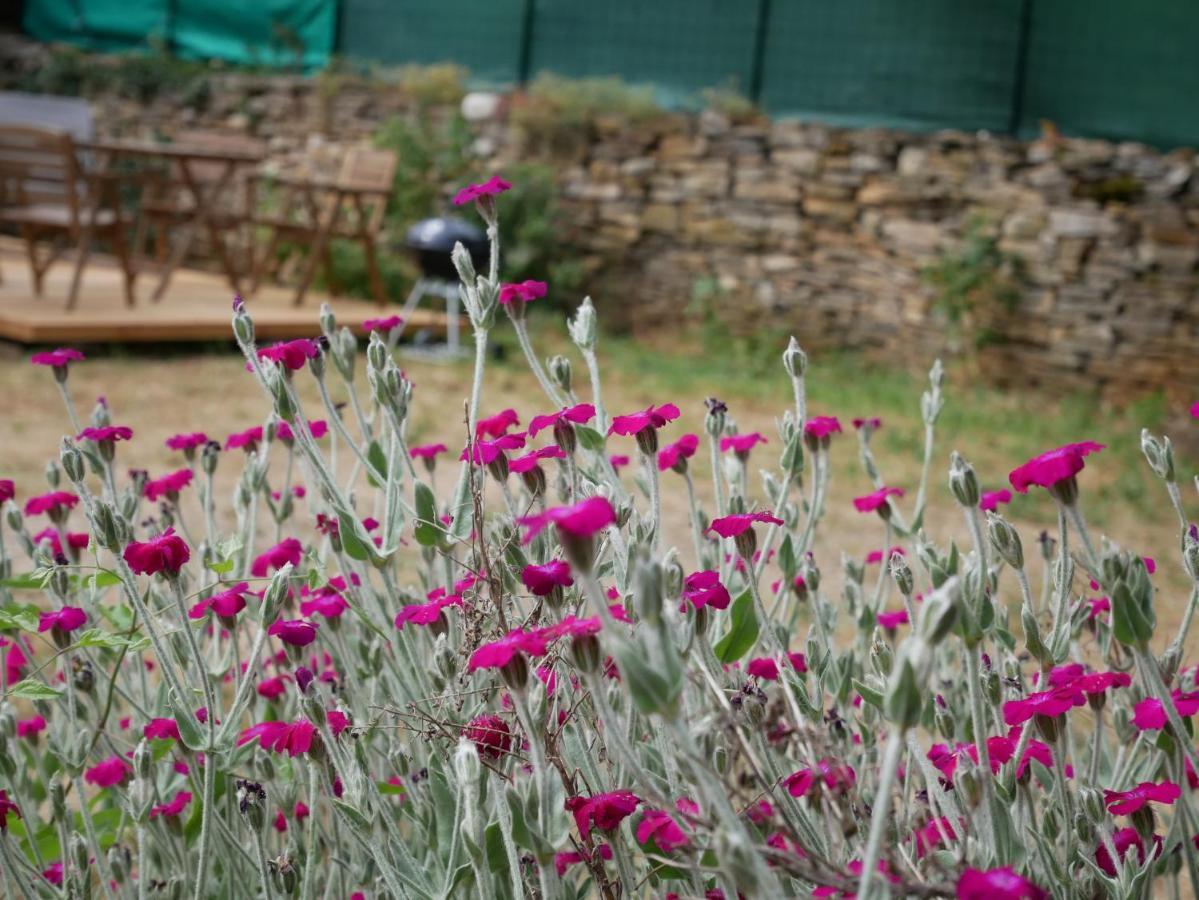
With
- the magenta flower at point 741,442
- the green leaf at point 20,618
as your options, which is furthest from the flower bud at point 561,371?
the green leaf at point 20,618

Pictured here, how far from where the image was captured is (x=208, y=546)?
1848 mm

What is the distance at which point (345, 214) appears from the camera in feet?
29.9

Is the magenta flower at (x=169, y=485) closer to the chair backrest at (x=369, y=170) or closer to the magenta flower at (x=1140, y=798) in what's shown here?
the magenta flower at (x=1140, y=798)

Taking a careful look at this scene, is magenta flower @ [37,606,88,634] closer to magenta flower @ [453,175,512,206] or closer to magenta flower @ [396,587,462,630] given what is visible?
magenta flower @ [396,587,462,630]

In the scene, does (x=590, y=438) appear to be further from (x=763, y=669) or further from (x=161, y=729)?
(x=161, y=729)

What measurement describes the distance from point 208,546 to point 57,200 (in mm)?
6098

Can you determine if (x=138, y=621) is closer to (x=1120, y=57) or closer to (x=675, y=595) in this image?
(x=675, y=595)

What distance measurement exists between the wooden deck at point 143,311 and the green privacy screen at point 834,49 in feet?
7.56

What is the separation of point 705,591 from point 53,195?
6.88 meters

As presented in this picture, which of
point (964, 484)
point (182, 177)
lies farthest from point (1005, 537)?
point (182, 177)

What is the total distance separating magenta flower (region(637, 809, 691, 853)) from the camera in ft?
3.26

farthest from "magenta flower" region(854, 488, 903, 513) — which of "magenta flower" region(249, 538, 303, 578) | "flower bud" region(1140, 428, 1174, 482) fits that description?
"magenta flower" region(249, 538, 303, 578)

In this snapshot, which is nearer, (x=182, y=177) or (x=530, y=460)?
(x=530, y=460)

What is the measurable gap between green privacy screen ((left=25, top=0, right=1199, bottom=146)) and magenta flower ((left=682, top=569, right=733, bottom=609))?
718 centimetres
